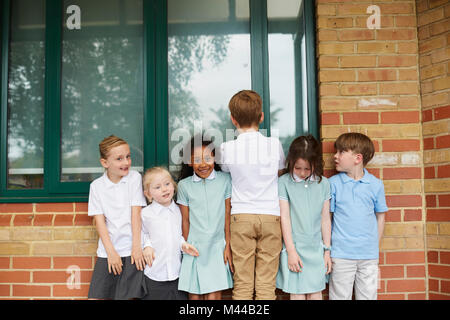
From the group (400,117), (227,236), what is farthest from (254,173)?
(400,117)

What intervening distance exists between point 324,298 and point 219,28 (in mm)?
2352

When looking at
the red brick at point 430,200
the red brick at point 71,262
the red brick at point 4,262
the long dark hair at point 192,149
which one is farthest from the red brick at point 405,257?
the red brick at point 4,262

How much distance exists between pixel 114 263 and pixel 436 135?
257cm

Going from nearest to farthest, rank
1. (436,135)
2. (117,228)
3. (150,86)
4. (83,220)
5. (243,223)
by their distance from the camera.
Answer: (243,223) < (117,228) < (436,135) < (83,220) < (150,86)

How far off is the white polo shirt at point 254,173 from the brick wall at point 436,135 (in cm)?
124

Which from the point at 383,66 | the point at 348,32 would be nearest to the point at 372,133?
the point at 383,66

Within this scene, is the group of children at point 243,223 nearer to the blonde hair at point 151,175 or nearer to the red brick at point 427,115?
the blonde hair at point 151,175

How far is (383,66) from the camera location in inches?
124

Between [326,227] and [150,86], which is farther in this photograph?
[150,86]

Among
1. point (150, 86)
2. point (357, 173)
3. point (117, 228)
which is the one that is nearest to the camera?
point (117, 228)

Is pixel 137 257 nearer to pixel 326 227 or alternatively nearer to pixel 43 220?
pixel 43 220

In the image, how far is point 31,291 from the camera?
313 centimetres
